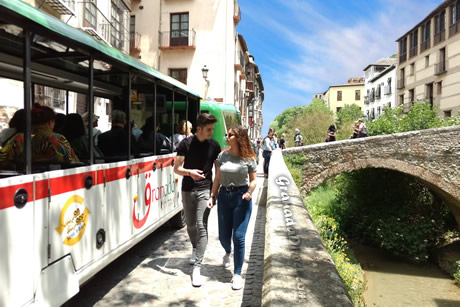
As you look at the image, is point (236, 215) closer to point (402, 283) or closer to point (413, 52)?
point (402, 283)

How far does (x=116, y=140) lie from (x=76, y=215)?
4.65 feet

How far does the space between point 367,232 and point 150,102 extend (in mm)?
14970

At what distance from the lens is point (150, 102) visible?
17.7 feet

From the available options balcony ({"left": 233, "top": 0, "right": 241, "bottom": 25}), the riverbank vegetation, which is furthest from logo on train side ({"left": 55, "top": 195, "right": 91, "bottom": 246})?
balcony ({"left": 233, "top": 0, "right": 241, "bottom": 25})

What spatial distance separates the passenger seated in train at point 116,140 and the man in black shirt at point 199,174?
673 millimetres

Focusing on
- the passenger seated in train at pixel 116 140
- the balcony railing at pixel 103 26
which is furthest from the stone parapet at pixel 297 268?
the balcony railing at pixel 103 26

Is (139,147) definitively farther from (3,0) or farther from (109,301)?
(3,0)

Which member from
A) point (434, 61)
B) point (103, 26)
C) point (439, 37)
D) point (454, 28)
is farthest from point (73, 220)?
point (434, 61)

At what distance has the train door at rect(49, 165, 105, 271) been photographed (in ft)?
9.43

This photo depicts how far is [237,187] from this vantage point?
4148 mm

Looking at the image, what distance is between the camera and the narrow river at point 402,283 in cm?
1253

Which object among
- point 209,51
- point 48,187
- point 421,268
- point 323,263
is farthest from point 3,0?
point 209,51

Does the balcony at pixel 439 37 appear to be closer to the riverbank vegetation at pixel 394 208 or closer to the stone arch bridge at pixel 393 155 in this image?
the riverbank vegetation at pixel 394 208

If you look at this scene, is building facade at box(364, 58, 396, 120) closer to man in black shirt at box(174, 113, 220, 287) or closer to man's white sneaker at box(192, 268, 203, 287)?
man in black shirt at box(174, 113, 220, 287)
